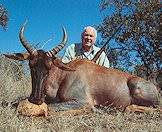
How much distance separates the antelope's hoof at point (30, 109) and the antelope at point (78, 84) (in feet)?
0.88

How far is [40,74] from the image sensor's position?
26.2ft

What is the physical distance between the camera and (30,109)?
24.0ft

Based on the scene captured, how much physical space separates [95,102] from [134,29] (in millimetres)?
7695

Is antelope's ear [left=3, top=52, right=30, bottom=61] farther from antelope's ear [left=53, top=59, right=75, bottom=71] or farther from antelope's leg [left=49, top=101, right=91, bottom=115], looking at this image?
antelope's leg [left=49, top=101, right=91, bottom=115]

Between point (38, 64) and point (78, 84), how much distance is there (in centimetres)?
100

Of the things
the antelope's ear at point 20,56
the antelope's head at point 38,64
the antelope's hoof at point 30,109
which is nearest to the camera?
the antelope's hoof at point 30,109

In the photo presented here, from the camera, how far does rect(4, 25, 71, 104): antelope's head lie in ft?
25.7

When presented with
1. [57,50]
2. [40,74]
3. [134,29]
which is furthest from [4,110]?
[134,29]

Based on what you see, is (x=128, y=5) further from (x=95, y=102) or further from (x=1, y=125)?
(x=1, y=125)

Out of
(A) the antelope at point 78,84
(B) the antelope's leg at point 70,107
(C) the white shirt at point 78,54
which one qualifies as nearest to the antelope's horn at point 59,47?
(A) the antelope at point 78,84

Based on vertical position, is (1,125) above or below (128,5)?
below

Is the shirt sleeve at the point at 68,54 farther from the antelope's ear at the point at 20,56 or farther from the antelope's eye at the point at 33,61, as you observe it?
the antelope's eye at the point at 33,61

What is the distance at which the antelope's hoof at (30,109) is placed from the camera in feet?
23.7

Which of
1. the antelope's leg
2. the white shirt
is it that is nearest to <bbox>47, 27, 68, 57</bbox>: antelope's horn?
the antelope's leg
